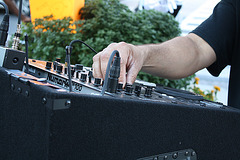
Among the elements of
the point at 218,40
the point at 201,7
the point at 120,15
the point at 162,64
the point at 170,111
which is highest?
the point at 201,7

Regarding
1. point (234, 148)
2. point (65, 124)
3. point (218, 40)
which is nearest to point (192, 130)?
point (234, 148)

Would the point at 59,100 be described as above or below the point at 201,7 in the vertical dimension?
below

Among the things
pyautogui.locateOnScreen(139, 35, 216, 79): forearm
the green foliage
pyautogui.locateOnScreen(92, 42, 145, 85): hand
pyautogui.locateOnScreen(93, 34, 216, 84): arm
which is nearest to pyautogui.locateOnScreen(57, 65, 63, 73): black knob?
pyautogui.locateOnScreen(92, 42, 145, 85): hand

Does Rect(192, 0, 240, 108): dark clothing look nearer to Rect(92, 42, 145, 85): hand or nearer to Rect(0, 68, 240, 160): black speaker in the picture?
Rect(92, 42, 145, 85): hand

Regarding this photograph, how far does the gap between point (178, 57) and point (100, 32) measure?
115cm

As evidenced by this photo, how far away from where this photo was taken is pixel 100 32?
2049mm

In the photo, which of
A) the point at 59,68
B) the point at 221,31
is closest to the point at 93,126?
the point at 59,68

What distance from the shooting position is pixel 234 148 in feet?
2.05

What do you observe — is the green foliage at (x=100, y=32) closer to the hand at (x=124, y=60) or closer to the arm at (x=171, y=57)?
the arm at (x=171, y=57)

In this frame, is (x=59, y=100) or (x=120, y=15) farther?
(x=120, y=15)

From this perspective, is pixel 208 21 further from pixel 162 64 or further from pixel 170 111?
pixel 170 111

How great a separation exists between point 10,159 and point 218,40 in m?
1.00

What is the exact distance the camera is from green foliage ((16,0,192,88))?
2.00 m

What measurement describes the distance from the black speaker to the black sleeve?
0.63 m
